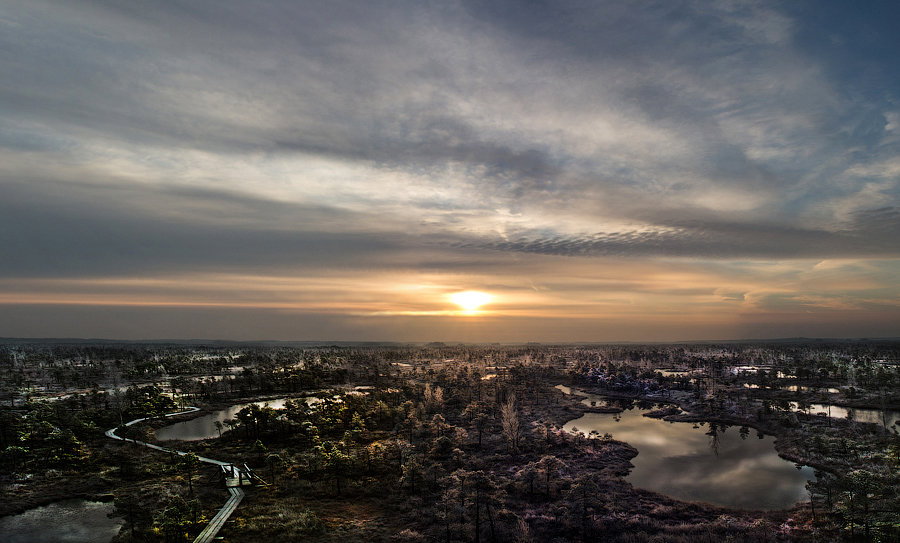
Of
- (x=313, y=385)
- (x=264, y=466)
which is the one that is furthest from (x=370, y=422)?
(x=313, y=385)

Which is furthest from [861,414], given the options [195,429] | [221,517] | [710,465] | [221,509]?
[195,429]

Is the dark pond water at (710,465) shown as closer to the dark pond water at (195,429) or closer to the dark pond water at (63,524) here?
the dark pond water at (63,524)

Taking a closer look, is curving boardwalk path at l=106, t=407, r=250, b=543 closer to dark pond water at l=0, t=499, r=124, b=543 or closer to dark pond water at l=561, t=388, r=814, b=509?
dark pond water at l=0, t=499, r=124, b=543

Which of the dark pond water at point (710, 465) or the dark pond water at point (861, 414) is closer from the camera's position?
the dark pond water at point (710, 465)

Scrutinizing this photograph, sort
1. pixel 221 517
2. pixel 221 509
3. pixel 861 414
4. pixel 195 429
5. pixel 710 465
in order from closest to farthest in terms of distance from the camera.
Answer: pixel 221 517
pixel 221 509
pixel 710 465
pixel 195 429
pixel 861 414

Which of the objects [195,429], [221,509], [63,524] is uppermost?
[221,509]

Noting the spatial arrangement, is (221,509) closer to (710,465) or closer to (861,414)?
(710,465)

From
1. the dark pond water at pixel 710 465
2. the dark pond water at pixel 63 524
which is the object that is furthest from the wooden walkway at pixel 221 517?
the dark pond water at pixel 710 465
